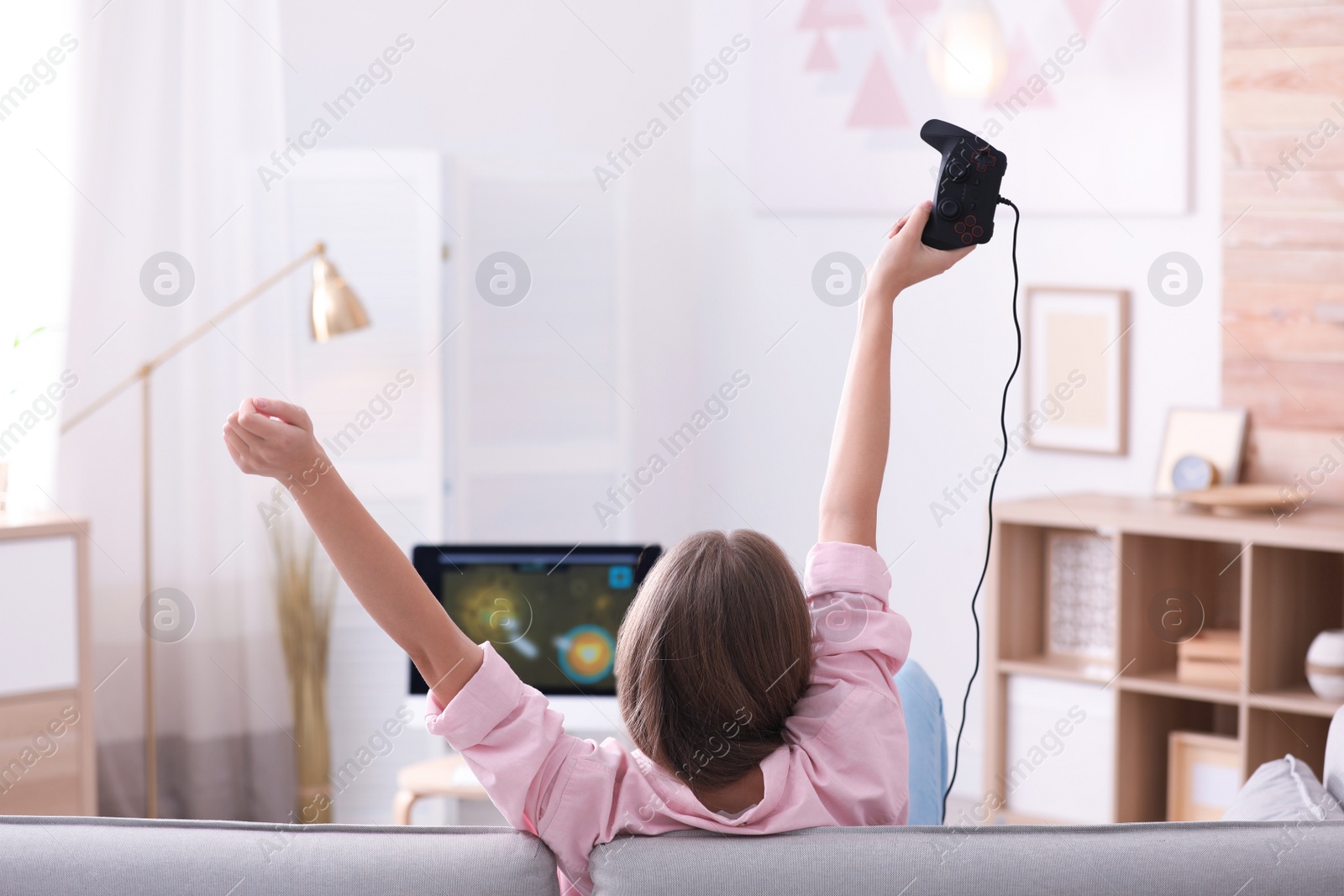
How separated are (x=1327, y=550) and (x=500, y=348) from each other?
224 cm

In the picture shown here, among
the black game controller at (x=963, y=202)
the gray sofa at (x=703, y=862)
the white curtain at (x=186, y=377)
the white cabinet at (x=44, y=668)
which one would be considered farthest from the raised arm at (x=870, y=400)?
the white curtain at (x=186, y=377)

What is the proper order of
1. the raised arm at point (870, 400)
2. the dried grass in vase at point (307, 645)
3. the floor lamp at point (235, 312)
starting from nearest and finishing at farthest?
the raised arm at point (870, 400)
the floor lamp at point (235, 312)
the dried grass in vase at point (307, 645)

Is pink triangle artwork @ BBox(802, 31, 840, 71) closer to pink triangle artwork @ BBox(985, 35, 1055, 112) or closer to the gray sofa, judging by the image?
pink triangle artwork @ BBox(985, 35, 1055, 112)

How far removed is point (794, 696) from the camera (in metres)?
1.14

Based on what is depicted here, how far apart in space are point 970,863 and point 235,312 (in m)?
3.11

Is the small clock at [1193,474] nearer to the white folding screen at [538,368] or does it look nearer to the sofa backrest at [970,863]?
the white folding screen at [538,368]

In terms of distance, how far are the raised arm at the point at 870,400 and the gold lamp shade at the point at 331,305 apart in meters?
2.45

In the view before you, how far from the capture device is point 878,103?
12.8 feet

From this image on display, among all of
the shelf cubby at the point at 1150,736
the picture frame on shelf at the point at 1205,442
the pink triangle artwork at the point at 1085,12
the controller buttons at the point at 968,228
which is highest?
the pink triangle artwork at the point at 1085,12

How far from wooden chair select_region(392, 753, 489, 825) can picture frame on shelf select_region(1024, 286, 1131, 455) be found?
1723 mm

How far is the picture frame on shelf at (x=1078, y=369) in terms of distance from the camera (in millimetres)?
3477

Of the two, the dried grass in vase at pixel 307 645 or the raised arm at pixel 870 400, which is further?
the dried grass in vase at pixel 307 645

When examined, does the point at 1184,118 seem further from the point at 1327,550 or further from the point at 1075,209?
the point at 1327,550

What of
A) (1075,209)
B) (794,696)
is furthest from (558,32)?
(794,696)
